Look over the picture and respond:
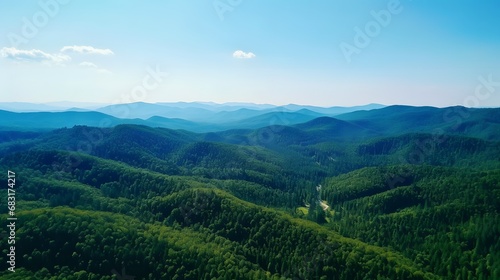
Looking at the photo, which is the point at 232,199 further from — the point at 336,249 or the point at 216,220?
the point at 336,249

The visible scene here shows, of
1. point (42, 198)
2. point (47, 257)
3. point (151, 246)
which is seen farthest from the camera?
→ point (42, 198)

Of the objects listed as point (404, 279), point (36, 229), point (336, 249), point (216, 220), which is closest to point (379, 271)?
point (404, 279)

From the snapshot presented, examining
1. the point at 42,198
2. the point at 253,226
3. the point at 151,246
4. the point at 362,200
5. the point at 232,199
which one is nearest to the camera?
the point at 151,246

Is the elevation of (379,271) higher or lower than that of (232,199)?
lower

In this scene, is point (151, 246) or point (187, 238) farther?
point (187, 238)

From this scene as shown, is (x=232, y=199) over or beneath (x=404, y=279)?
over

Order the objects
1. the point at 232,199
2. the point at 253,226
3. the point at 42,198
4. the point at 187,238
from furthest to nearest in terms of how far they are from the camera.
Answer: the point at 42,198 < the point at 232,199 < the point at 253,226 < the point at 187,238

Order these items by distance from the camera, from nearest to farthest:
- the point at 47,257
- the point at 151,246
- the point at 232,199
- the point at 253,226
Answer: the point at 47,257
the point at 151,246
the point at 253,226
the point at 232,199

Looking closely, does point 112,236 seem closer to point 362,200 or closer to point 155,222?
point 155,222

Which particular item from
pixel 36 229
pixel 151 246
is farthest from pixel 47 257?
pixel 151 246
